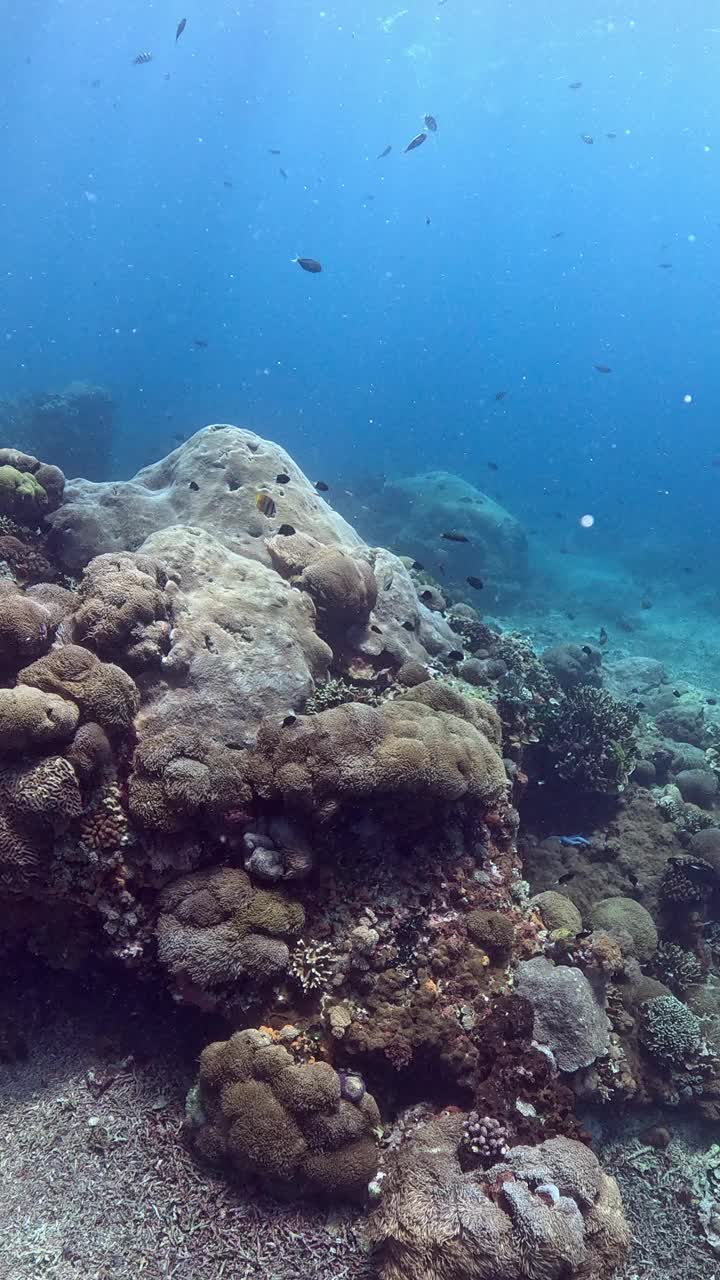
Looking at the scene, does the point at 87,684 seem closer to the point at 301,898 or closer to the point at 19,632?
the point at 19,632

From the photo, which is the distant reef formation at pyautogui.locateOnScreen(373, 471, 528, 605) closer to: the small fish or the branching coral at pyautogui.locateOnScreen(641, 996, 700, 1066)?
the small fish

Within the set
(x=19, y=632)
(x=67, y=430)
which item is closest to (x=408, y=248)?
(x=67, y=430)

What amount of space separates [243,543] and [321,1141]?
737 cm

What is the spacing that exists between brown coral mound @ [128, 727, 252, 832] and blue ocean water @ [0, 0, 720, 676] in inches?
1050

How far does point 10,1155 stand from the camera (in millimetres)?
5094

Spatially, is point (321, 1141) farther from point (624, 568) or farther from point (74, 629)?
point (624, 568)

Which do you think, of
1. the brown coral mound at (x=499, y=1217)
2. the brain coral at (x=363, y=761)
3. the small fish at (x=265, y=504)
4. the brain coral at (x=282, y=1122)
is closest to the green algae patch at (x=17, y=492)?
the small fish at (x=265, y=504)

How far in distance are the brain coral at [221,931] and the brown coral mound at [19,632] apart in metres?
2.60

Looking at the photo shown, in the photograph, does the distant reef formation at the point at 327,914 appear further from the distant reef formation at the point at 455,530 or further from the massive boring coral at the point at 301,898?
the distant reef formation at the point at 455,530

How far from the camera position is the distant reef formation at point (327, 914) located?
4895mm

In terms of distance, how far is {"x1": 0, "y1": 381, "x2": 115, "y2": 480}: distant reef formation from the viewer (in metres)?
33.9

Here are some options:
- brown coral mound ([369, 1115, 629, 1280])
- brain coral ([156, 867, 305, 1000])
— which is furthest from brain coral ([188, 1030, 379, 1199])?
brain coral ([156, 867, 305, 1000])

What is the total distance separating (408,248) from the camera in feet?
587

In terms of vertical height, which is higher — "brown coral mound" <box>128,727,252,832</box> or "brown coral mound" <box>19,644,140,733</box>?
"brown coral mound" <box>19,644,140,733</box>
